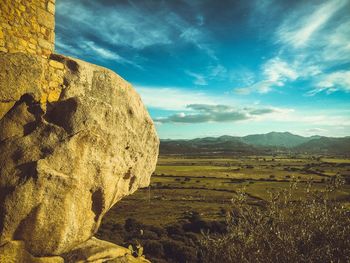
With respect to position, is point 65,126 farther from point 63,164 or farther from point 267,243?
point 267,243

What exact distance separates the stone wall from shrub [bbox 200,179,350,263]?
912 cm

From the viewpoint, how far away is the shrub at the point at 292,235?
368 inches

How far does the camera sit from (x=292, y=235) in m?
10.0

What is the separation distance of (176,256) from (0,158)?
3223 cm

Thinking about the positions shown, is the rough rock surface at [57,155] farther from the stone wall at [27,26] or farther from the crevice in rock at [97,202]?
the stone wall at [27,26]

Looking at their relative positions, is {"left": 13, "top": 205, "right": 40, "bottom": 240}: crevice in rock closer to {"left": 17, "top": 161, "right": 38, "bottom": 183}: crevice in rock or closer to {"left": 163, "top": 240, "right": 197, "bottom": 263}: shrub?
{"left": 17, "top": 161, "right": 38, "bottom": 183}: crevice in rock

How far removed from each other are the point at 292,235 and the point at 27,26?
10485 mm

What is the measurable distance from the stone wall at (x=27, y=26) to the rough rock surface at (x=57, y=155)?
484 millimetres

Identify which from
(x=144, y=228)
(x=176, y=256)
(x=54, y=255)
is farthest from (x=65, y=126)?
(x=144, y=228)

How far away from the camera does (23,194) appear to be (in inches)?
259

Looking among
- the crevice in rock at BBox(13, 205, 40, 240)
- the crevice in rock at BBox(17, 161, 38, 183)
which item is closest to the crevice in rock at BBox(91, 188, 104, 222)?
the crevice in rock at BBox(13, 205, 40, 240)

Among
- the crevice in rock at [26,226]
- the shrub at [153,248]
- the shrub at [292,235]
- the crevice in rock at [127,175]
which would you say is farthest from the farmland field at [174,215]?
the crevice in rock at [26,226]

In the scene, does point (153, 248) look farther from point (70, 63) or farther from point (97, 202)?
point (70, 63)

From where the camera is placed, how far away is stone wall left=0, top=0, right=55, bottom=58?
7.50m
